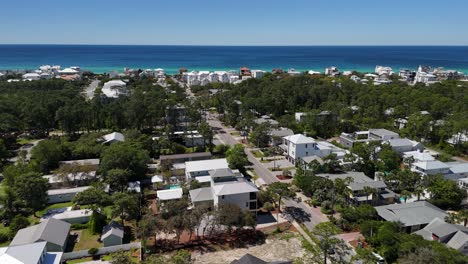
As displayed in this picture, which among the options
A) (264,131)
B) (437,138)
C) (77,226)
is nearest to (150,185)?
(77,226)

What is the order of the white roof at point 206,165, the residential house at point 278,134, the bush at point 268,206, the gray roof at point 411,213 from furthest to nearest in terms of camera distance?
the residential house at point 278,134
the white roof at point 206,165
the bush at point 268,206
the gray roof at point 411,213

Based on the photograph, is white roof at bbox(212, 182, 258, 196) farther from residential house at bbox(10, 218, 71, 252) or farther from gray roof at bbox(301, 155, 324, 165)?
residential house at bbox(10, 218, 71, 252)

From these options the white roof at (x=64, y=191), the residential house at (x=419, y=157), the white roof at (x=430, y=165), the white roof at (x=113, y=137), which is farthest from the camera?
the white roof at (x=113, y=137)

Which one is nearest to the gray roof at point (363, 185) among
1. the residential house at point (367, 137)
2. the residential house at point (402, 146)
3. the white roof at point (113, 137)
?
the residential house at point (402, 146)

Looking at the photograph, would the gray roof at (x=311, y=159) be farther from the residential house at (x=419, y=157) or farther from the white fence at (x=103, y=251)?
the white fence at (x=103, y=251)

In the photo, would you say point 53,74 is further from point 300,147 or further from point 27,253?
point 27,253

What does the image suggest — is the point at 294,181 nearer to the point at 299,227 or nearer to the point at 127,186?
the point at 299,227
